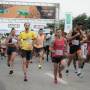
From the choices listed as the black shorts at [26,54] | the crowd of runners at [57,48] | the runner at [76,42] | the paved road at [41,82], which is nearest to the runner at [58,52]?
the crowd of runners at [57,48]

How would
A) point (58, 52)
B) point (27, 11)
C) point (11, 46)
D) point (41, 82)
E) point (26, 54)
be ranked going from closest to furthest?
1. point (58, 52)
2. point (41, 82)
3. point (26, 54)
4. point (11, 46)
5. point (27, 11)

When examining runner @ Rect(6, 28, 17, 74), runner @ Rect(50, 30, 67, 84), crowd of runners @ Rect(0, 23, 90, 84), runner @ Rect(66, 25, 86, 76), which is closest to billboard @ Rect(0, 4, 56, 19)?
crowd of runners @ Rect(0, 23, 90, 84)

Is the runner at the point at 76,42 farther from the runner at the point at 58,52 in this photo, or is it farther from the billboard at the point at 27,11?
the billboard at the point at 27,11

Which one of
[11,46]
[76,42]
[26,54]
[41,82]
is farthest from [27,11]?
[41,82]

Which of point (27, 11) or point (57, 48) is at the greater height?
point (57, 48)

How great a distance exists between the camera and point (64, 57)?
1577 centimetres

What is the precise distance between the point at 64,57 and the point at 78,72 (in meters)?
1.75

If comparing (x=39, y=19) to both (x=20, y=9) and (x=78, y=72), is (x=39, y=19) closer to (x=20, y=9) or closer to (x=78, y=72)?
(x=20, y=9)

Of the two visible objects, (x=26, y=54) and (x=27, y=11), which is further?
(x=27, y=11)

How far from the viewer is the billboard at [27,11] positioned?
64.3 metres

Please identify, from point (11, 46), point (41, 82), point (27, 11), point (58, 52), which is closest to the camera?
point (58, 52)

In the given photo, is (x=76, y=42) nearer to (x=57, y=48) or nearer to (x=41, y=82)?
(x=57, y=48)

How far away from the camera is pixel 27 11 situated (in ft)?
216

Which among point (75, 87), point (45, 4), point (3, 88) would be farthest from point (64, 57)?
point (45, 4)
